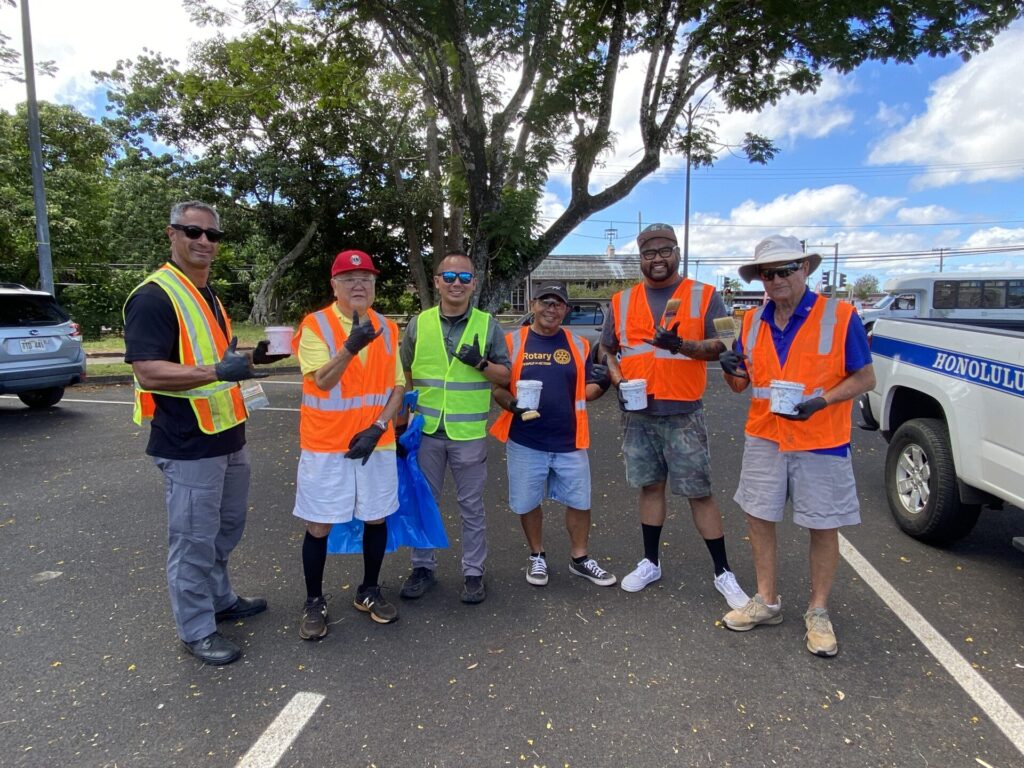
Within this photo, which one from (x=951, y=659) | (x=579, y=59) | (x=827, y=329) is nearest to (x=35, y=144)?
(x=579, y=59)

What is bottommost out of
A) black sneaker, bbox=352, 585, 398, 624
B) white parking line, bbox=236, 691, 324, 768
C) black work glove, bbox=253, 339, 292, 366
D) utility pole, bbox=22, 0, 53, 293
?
white parking line, bbox=236, 691, 324, 768

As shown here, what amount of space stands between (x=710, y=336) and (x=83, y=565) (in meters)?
4.01

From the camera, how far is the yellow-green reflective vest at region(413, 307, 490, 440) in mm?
3188

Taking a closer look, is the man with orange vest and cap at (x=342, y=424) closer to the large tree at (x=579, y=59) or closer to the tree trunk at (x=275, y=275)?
the large tree at (x=579, y=59)

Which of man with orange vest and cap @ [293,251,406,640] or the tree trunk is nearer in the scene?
man with orange vest and cap @ [293,251,406,640]

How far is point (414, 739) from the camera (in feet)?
7.32

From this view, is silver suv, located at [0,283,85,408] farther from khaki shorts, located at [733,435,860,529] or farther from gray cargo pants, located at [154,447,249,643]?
khaki shorts, located at [733,435,860,529]

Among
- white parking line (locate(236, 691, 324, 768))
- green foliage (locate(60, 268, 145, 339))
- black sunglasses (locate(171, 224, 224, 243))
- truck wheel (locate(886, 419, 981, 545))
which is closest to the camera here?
white parking line (locate(236, 691, 324, 768))

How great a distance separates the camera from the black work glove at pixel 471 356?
3.06m

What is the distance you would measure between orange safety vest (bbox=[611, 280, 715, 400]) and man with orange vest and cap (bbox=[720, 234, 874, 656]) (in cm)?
26

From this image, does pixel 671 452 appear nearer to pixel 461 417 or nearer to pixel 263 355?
pixel 461 417

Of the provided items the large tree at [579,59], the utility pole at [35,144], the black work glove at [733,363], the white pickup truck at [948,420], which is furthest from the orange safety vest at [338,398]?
the utility pole at [35,144]

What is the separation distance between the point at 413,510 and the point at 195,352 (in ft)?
4.32

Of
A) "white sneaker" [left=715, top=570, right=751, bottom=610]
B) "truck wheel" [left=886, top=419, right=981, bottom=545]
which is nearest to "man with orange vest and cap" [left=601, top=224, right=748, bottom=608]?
"white sneaker" [left=715, top=570, right=751, bottom=610]
